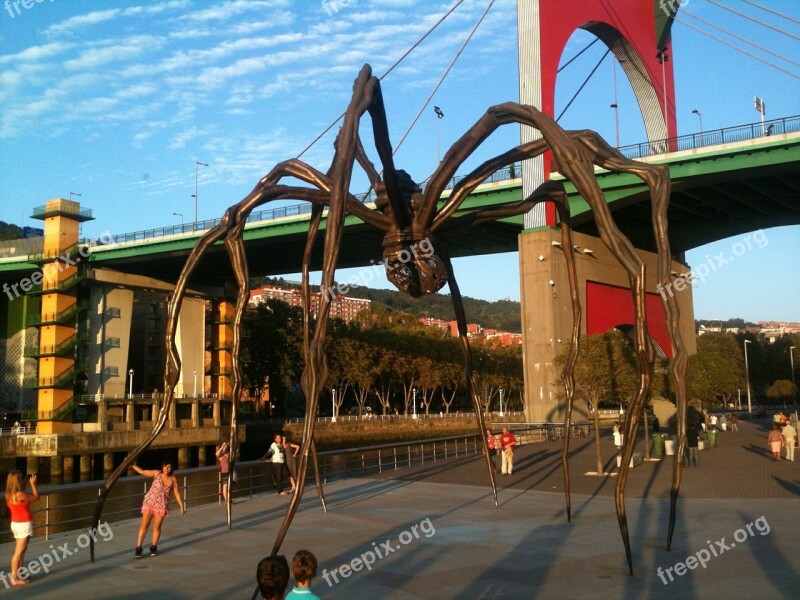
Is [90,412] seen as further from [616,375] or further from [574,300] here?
[574,300]

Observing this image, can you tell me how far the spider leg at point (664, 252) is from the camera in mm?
6750

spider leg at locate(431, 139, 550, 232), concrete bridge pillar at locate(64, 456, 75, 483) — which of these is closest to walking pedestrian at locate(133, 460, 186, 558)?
spider leg at locate(431, 139, 550, 232)

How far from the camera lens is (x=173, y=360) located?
8992 mm

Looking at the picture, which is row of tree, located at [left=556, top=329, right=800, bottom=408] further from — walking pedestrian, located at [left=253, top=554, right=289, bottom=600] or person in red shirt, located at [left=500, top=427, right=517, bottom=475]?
walking pedestrian, located at [left=253, top=554, right=289, bottom=600]

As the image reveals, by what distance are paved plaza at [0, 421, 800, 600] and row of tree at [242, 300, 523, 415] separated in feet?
168

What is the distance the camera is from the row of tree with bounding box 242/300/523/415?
71.3m

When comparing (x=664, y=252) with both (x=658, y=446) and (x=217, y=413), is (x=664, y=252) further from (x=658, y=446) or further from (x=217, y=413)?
(x=217, y=413)

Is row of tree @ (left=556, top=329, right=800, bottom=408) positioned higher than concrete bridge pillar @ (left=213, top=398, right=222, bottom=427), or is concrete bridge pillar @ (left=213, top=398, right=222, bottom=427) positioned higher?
row of tree @ (left=556, top=329, right=800, bottom=408)

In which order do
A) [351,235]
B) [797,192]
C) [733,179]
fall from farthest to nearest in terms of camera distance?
[351,235] → [797,192] → [733,179]

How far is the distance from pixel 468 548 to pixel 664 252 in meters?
5.22

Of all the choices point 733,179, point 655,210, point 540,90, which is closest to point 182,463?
point 540,90

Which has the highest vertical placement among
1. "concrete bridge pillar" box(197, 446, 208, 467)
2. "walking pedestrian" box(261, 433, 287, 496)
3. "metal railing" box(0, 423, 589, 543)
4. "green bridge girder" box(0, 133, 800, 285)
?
"green bridge girder" box(0, 133, 800, 285)

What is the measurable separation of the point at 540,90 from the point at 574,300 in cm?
3295

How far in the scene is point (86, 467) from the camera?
49.1m
